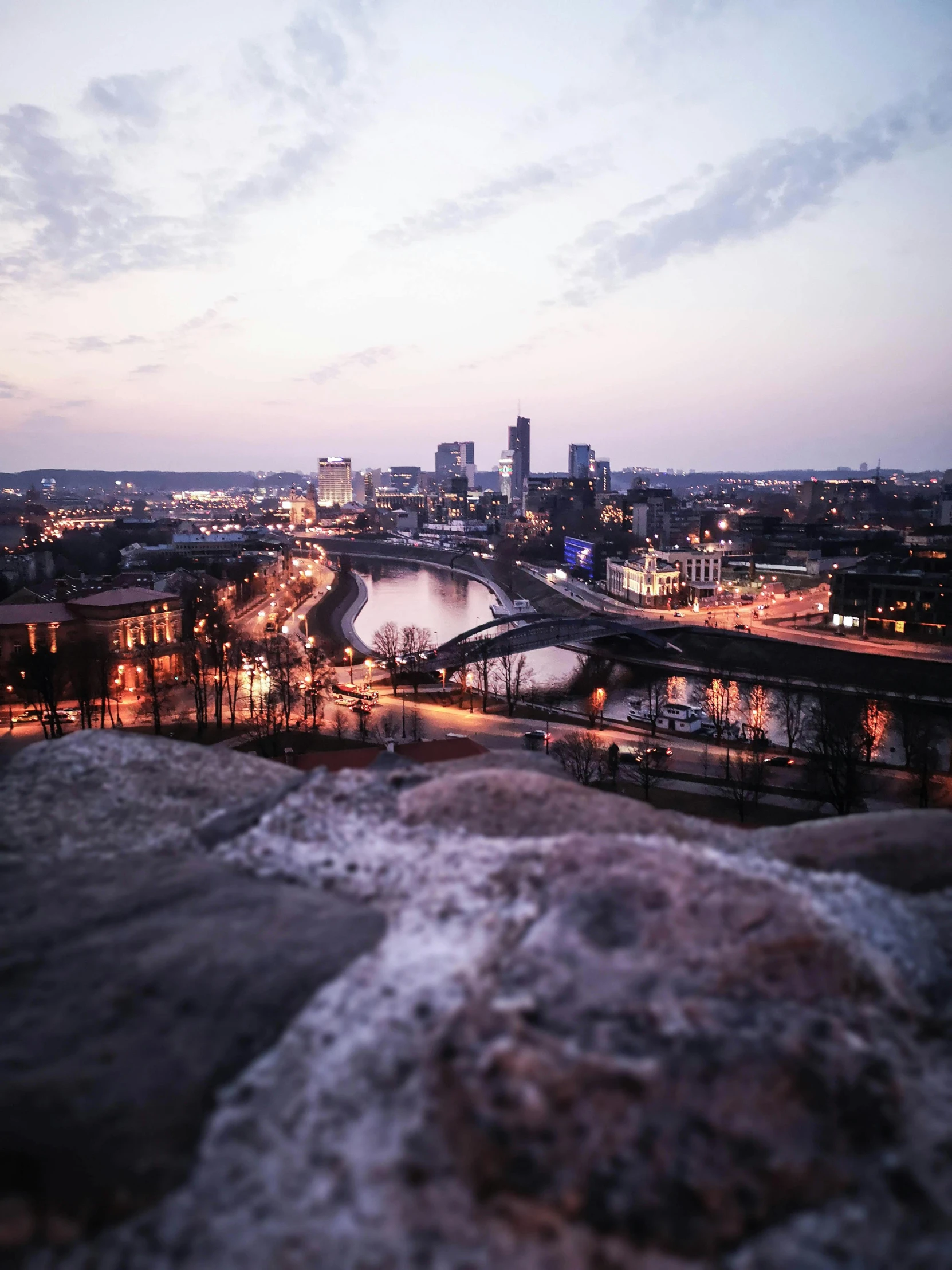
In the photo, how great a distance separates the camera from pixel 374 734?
23.0 m

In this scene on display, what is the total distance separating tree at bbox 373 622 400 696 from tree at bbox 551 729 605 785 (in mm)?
10532

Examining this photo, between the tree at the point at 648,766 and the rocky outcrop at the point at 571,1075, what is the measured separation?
1263 centimetres

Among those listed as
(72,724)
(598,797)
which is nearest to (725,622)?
(72,724)

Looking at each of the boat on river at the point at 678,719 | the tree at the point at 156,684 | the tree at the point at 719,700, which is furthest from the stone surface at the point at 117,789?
the boat on river at the point at 678,719

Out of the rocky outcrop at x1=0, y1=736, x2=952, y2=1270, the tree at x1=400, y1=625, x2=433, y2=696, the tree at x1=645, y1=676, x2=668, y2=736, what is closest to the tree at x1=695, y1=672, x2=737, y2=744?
the tree at x1=645, y1=676, x2=668, y2=736

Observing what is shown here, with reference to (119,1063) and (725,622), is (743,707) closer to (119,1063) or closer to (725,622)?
(725,622)

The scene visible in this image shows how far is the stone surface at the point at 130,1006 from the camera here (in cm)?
293

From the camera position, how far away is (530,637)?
38.4 m

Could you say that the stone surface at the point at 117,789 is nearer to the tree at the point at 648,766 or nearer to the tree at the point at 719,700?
the tree at the point at 648,766

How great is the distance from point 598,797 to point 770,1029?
7.69 ft

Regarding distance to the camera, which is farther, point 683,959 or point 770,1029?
point 683,959

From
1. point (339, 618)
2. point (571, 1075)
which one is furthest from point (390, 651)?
point (571, 1075)

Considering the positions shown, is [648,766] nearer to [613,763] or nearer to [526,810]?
[613,763]

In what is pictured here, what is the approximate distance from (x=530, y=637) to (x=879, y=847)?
108 ft
